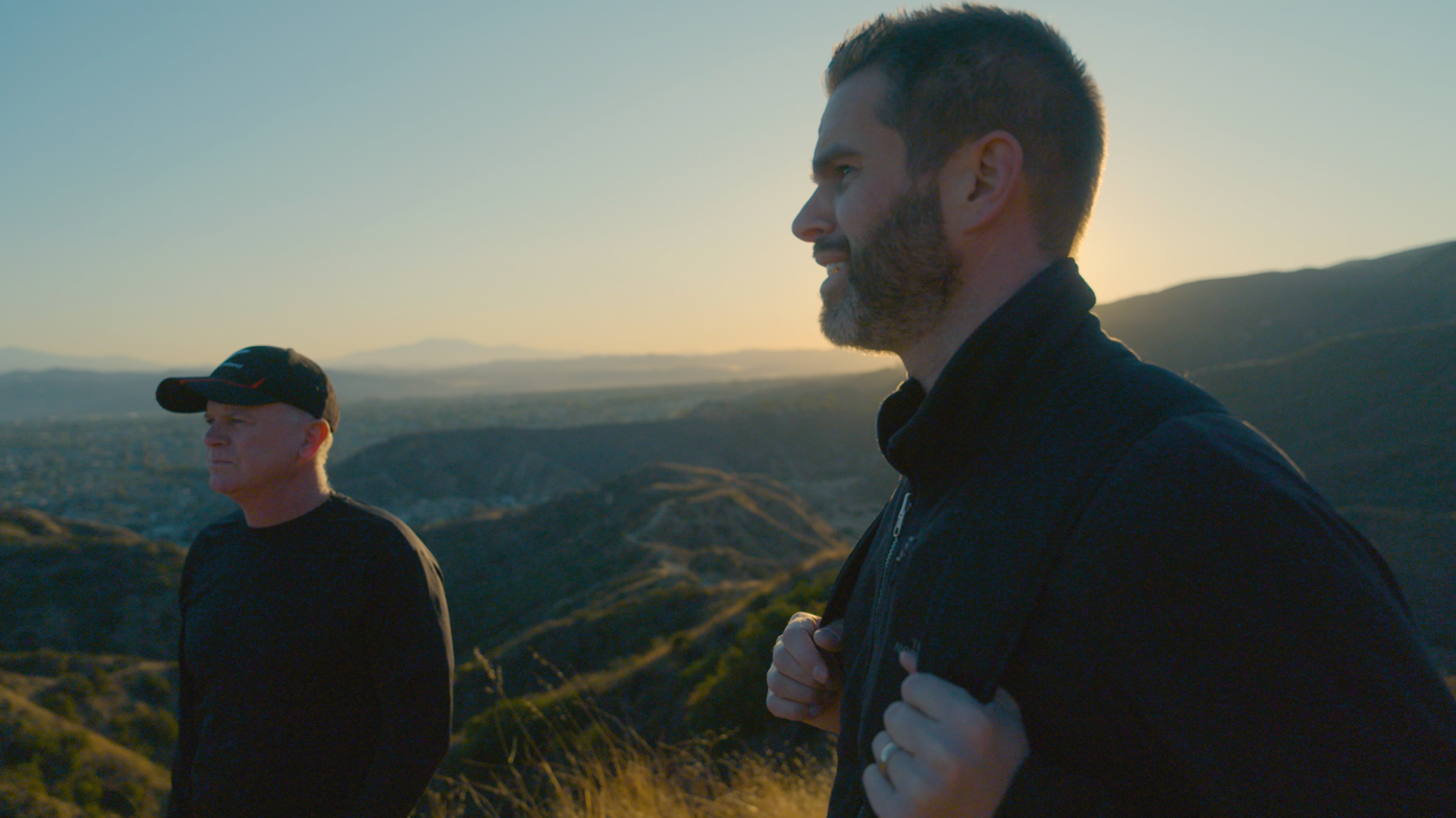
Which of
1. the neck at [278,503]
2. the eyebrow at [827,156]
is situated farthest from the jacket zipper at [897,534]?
the neck at [278,503]

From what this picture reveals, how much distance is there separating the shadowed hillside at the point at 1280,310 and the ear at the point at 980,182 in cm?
4701

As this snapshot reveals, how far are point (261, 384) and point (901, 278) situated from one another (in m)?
2.98

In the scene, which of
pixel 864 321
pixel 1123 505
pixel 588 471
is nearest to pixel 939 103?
pixel 864 321

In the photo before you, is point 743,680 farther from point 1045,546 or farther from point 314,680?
point 1045,546

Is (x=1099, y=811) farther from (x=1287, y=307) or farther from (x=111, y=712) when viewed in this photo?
(x=1287, y=307)

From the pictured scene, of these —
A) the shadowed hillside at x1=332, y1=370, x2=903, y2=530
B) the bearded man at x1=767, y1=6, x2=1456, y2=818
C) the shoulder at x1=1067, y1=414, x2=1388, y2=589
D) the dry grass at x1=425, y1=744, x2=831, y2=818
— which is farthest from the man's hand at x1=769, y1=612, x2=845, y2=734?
the shadowed hillside at x1=332, y1=370, x2=903, y2=530

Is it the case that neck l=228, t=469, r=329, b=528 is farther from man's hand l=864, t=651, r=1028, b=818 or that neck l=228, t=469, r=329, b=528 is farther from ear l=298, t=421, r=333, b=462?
man's hand l=864, t=651, r=1028, b=818

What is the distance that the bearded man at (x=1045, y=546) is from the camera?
85cm

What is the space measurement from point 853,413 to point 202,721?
63.0 m

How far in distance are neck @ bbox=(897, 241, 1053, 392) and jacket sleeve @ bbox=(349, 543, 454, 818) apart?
2.42 m

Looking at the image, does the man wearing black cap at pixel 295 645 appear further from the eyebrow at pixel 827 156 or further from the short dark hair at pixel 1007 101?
the short dark hair at pixel 1007 101

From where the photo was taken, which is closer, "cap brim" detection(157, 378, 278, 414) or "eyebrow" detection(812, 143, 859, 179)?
"eyebrow" detection(812, 143, 859, 179)

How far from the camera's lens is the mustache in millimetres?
1580

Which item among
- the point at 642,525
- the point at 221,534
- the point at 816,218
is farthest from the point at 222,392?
the point at 642,525
